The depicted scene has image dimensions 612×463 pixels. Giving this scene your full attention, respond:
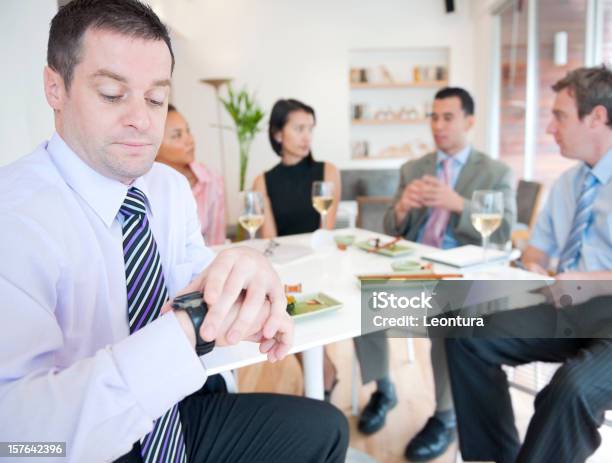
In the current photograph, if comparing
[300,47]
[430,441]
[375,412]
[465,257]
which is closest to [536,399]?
[465,257]

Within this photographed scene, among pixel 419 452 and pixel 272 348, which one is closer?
pixel 272 348

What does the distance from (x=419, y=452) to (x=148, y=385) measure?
1575 millimetres

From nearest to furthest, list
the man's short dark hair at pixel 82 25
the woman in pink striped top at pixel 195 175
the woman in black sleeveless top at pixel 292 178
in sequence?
1. the man's short dark hair at pixel 82 25
2. the woman in pink striped top at pixel 195 175
3. the woman in black sleeveless top at pixel 292 178

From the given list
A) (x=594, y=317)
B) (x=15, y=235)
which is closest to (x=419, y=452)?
(x=594, y=317)

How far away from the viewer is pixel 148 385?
0.66 metres

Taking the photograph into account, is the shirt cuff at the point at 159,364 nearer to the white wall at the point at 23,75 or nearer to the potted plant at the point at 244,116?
the white wall at the point at 23,75

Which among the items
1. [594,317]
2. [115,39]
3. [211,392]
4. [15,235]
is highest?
[115,39]

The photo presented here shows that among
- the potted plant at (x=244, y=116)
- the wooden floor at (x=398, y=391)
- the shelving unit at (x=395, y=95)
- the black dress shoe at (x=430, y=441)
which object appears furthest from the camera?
the shelving unit at (x=395, y=95)

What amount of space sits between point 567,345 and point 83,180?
1.45 metres

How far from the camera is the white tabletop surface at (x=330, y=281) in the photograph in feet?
3.40

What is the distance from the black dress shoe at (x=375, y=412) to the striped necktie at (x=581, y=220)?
99 cm

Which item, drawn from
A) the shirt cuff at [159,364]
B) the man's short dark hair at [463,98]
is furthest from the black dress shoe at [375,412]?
the shirt cuff at [159,364]

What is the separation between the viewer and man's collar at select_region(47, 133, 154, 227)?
0.94 m

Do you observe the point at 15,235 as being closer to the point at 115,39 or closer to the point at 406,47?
the point at 115,39
